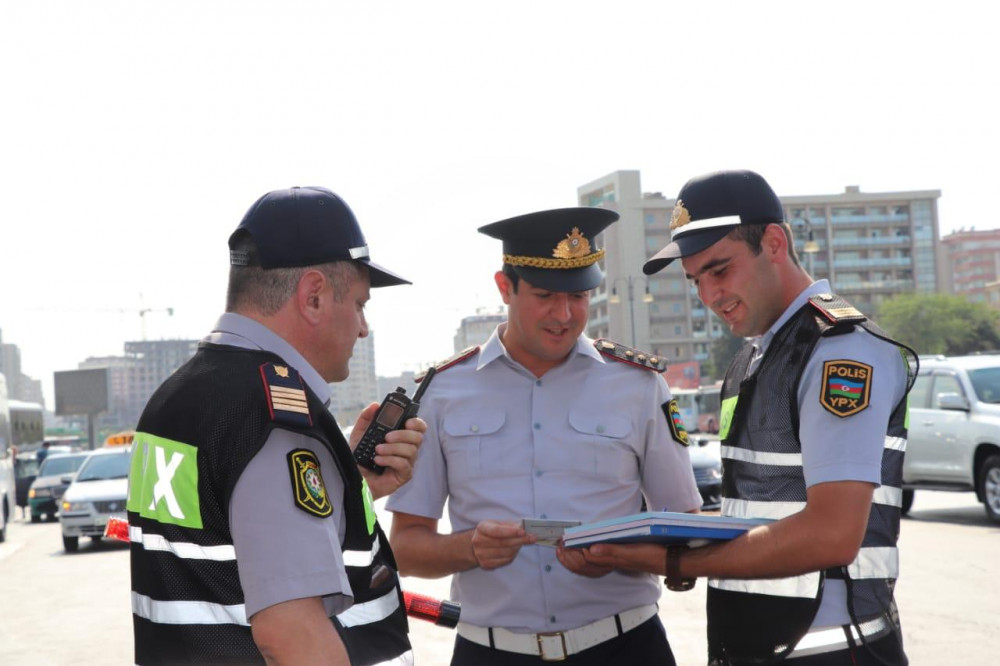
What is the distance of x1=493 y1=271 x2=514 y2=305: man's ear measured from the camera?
3.84 metres

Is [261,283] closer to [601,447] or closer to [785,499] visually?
[785,499]

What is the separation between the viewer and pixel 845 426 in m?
2.63

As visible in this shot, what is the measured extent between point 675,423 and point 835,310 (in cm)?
96

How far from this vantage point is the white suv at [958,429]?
13266mm

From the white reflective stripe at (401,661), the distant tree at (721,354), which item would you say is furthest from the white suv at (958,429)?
the distant tree at (721,354)

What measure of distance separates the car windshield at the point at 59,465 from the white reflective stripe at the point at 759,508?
26.4 m

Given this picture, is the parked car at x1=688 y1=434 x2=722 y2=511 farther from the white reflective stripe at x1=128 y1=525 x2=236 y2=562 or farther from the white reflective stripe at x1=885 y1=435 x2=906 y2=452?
the white reflective stripe at x1=128 y1=525 x2=236 y2=562

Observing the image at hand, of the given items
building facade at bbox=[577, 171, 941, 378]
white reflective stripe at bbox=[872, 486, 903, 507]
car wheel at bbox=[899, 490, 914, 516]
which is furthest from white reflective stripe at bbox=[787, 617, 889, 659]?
building facade at bbox=[577, 171, 941, 378]

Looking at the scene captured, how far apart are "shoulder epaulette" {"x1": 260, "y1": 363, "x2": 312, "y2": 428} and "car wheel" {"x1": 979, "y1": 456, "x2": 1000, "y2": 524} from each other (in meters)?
12.6

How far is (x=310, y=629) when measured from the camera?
2021mm

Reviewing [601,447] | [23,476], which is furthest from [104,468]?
[601,447]

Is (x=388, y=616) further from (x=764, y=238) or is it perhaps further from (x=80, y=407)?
(x=80, y=407)

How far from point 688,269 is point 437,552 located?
1208 mm

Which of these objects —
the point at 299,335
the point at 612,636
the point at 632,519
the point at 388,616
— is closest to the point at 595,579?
the point at 612,636
